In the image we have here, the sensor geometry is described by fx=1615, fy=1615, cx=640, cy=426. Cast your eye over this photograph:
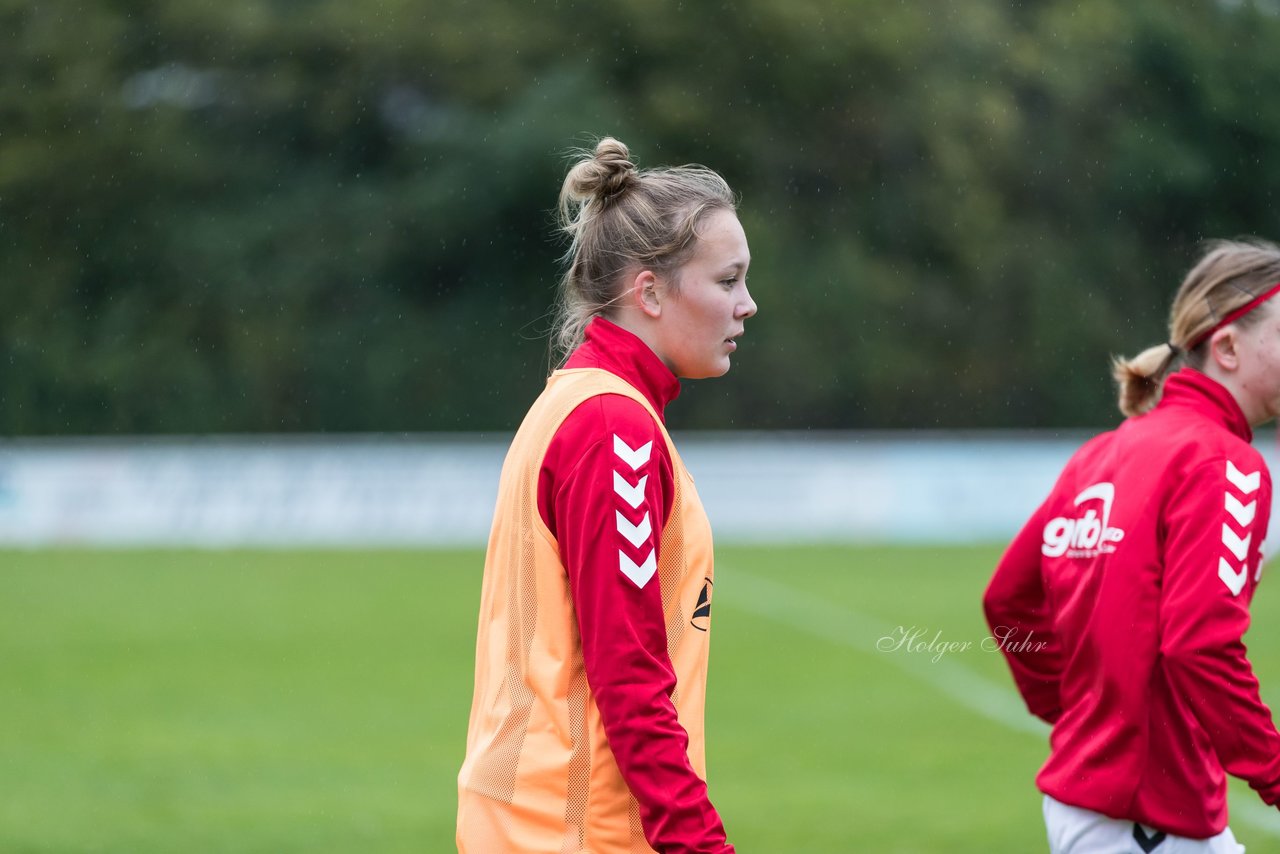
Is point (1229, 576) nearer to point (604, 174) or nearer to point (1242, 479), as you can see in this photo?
point (1242, 479)

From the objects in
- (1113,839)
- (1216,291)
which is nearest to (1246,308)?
(1216,291)

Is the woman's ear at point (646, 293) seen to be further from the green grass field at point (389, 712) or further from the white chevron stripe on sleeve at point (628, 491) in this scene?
the green grass field at point (389, 712)

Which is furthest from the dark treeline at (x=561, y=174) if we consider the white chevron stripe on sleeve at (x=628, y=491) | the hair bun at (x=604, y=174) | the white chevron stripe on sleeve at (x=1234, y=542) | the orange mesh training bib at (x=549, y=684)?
the white chevron stripe on sleeve at (x=628, y=491)

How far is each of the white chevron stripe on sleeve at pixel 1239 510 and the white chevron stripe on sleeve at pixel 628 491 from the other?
1162 millimetres

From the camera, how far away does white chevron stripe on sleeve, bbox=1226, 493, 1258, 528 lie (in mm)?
2902

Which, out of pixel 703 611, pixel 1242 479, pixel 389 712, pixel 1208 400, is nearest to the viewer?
pixel 703 611

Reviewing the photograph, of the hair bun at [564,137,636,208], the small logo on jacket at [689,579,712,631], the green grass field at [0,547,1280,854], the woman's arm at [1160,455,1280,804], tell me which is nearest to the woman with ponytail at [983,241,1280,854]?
the woman's arm at [1160,455,1280,804]

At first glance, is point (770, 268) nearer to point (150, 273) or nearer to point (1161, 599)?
point (150, 273)

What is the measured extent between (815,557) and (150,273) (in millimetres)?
14991

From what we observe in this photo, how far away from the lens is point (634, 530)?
2414 millimetres

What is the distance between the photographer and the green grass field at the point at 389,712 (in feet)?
23.8

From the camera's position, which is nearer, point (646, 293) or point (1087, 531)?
point (646, 293)

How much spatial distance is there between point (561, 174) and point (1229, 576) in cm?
2750

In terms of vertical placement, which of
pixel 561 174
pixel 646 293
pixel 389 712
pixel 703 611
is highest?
pixel 561 174
